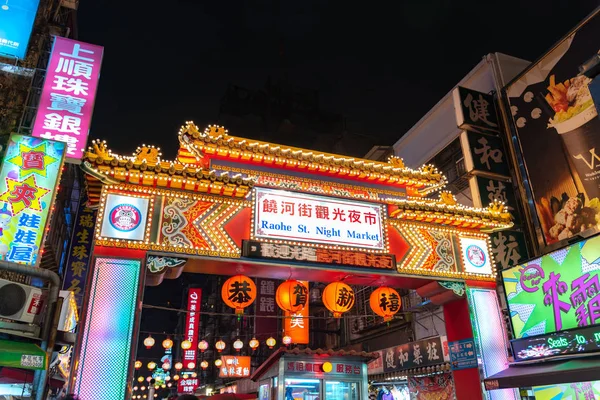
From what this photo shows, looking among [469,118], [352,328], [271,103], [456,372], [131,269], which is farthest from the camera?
[271,103]

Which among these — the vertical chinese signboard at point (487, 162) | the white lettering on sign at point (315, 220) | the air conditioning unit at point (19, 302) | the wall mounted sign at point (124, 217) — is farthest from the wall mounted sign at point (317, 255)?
the vertical chinese signboard at point (487, 162)

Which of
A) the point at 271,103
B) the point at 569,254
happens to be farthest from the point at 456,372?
the point at 271,103

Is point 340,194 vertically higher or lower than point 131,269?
higher

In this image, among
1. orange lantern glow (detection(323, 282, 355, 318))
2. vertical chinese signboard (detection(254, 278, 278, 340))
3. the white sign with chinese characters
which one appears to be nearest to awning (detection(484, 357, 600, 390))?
the white sign with chinese characters

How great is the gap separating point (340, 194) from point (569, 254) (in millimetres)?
5065

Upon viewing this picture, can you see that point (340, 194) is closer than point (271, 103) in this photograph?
Yes

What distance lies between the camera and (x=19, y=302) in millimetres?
7215

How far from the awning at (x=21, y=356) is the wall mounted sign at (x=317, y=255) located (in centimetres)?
388

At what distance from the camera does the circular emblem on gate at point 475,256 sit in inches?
431

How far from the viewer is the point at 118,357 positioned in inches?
292

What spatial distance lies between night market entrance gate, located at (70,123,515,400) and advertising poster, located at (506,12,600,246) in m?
2.89

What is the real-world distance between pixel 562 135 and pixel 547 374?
811 centimetres

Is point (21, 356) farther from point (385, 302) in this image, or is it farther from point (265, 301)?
point (265, 301)

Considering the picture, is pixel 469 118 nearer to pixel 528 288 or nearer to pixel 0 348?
pixel 528 288
